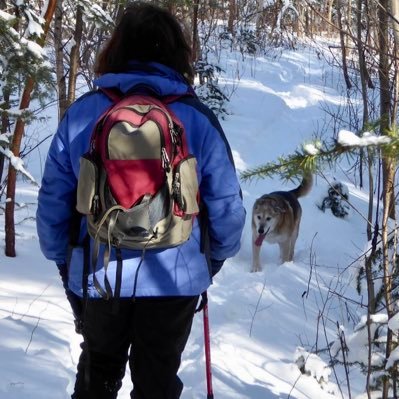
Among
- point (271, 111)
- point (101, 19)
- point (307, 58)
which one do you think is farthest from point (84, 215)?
point (307, 58)

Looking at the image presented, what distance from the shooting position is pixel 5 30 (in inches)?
140

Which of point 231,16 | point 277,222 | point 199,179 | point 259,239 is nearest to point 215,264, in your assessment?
point 199,179

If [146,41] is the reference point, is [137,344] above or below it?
below

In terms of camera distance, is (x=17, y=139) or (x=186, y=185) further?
(x=17, y=139)

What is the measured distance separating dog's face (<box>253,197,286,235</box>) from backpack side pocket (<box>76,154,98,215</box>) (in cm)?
463

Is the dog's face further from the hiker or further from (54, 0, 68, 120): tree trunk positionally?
the hiker

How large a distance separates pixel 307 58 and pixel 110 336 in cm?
1575

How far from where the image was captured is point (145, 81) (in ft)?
6.41

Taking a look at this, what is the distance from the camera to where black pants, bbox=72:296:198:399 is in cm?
200

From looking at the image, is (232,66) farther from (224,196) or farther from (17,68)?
(224,196)

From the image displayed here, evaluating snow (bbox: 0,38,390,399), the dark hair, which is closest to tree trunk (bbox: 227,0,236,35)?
snow (bbox: 0,38,390,399)

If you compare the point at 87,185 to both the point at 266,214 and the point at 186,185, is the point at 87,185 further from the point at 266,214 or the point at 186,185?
the point at 266,214

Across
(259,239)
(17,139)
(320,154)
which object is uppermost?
(320,154)

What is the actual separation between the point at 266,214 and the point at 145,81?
4.64 metres
